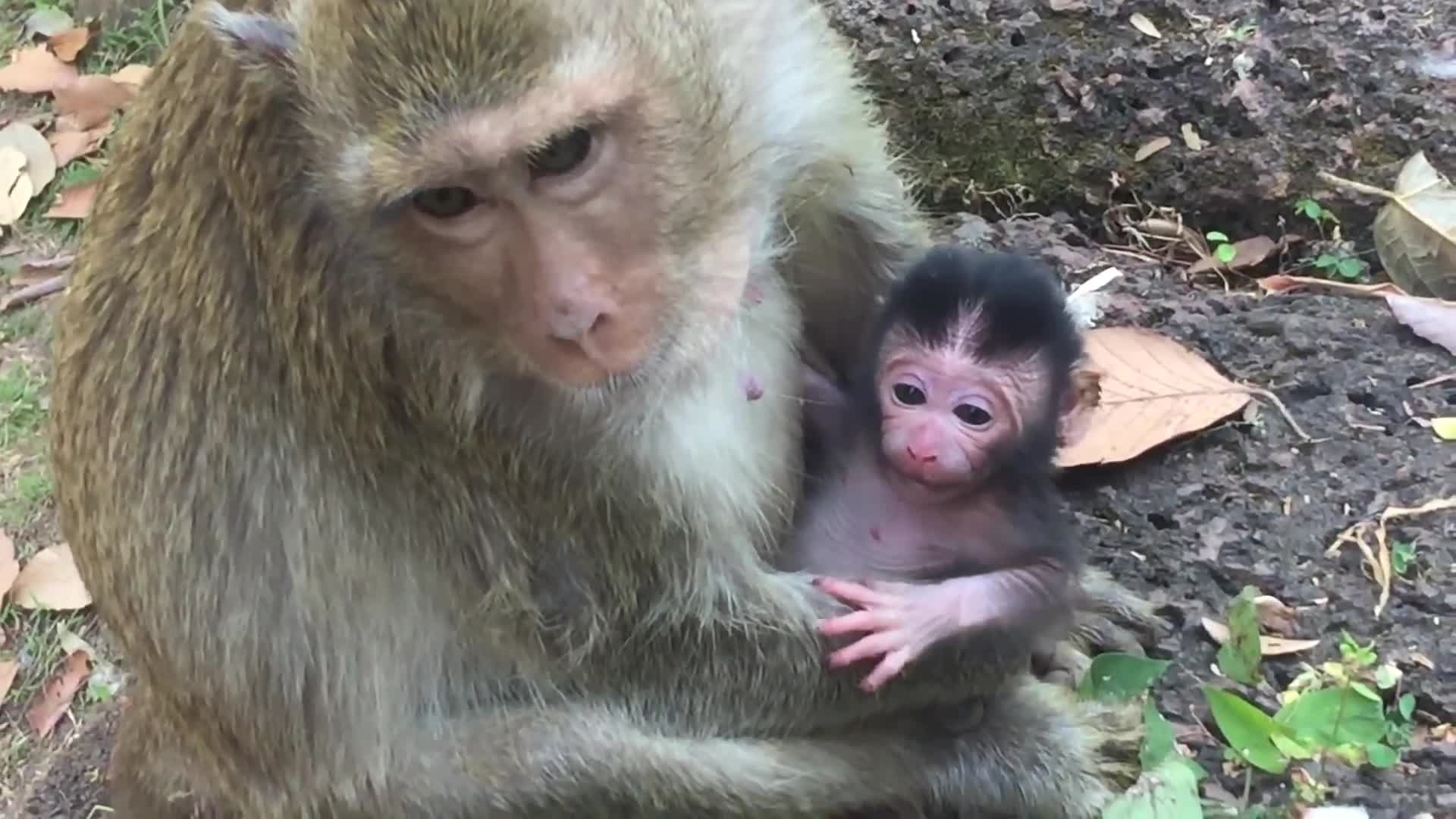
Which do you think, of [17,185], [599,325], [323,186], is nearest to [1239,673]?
[599,325]

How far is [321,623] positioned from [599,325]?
78 cm

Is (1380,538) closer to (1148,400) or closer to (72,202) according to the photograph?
(1148,400)

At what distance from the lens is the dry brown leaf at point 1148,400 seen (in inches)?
125

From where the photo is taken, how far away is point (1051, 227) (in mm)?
3781

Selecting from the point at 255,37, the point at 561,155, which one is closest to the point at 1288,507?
the point at 561,155

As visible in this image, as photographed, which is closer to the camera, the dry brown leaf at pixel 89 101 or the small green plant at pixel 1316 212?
the small green plant at pixel 1316 212

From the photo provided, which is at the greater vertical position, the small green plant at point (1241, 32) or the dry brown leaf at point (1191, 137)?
the small green plant at point (1241, 32)

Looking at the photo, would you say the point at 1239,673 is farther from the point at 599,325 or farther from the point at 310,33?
the point at 310,33

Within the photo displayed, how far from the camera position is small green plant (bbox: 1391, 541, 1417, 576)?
287cm

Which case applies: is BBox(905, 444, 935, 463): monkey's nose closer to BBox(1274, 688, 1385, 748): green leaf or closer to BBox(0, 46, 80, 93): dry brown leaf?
BBox(1274, 688, 1385, 748): green leaf

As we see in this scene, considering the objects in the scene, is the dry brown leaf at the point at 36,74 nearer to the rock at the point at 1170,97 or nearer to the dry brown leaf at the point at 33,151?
the dry brown leaf at the point at 33,151

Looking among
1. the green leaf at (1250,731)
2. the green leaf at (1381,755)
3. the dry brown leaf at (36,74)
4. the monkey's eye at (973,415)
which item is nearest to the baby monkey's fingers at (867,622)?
the monkey's eye at (973,415)

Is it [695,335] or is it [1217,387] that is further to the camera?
[1217,387]

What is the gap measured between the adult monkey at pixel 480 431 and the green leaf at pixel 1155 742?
12 cm
